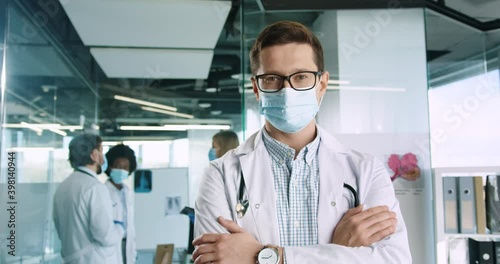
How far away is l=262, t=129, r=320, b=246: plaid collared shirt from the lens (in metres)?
1.32

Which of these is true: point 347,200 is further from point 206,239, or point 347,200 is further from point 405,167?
point 405,167

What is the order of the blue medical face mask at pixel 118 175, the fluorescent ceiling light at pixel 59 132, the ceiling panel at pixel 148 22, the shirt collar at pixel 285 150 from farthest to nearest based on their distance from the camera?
the fluorescent ceiling light at pixel 59 132 < the blue medical face mask at pixel 118 175 < the ceiling panel at pixel 148 22 < the shirt collar at pixel 285 150

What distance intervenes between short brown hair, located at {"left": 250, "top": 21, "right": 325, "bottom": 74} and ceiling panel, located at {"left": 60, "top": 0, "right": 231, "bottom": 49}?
222cm

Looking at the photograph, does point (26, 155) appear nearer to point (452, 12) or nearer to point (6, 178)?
point (6, 178)

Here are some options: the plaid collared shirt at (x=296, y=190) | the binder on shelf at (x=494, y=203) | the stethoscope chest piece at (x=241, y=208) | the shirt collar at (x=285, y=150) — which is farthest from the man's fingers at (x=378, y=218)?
the binder on shelf at (x=494, y=203)

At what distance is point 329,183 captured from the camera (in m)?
1.37

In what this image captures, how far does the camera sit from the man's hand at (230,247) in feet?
4.08

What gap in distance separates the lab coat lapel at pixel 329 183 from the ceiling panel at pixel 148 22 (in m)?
2.40

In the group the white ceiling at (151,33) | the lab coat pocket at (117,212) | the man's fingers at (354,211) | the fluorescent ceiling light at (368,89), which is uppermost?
the white ceiling at (151,33)

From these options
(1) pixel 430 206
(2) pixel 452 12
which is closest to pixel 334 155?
(1) pixel 430 206

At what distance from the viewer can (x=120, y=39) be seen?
4246mm

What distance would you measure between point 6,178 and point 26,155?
340 millimetres

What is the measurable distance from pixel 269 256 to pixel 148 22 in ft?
10.4

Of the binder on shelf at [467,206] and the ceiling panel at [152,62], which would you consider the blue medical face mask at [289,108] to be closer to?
the binder on shelf at [467,206]
